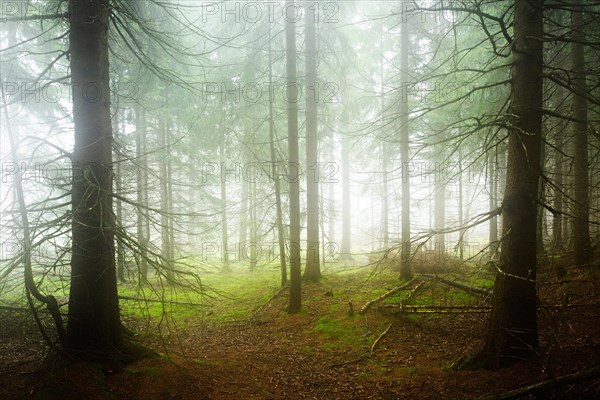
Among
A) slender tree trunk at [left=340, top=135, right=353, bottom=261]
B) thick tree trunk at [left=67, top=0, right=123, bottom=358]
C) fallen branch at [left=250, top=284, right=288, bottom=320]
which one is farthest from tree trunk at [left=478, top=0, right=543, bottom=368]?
slender tree trunk at [left=340, top=135, right=353, bottom=261]

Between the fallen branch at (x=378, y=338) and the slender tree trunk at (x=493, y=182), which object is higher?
the slender tree trunk at (x=493, y=182)

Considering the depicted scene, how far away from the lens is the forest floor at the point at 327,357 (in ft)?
13.6

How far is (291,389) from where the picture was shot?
5.39 m

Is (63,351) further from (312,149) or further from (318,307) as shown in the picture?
(312,149)

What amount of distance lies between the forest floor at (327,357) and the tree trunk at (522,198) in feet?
1.31

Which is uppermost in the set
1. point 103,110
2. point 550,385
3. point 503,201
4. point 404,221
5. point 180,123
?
point 180,123

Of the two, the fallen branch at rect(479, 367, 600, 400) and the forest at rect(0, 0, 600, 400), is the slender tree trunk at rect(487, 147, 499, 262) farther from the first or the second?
the fallen branch at rect(479, 367, 600, 400)

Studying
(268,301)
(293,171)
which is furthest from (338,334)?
(293,171)

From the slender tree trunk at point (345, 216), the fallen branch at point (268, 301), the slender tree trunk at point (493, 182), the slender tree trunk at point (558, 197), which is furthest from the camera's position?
the slender tree trunk at point (345, 216)

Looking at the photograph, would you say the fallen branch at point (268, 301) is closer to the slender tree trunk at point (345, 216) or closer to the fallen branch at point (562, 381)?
the fallen branch at point (562, 381)

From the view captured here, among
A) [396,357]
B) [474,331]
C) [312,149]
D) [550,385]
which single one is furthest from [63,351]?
[312,149]

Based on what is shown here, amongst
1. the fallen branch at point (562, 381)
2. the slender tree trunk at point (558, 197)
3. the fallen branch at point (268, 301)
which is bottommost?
the fallen branch at point (268, 301)

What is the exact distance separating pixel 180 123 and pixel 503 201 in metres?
14.0

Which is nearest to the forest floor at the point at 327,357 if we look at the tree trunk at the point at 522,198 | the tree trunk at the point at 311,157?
the tree trunk at the point at 522,198
